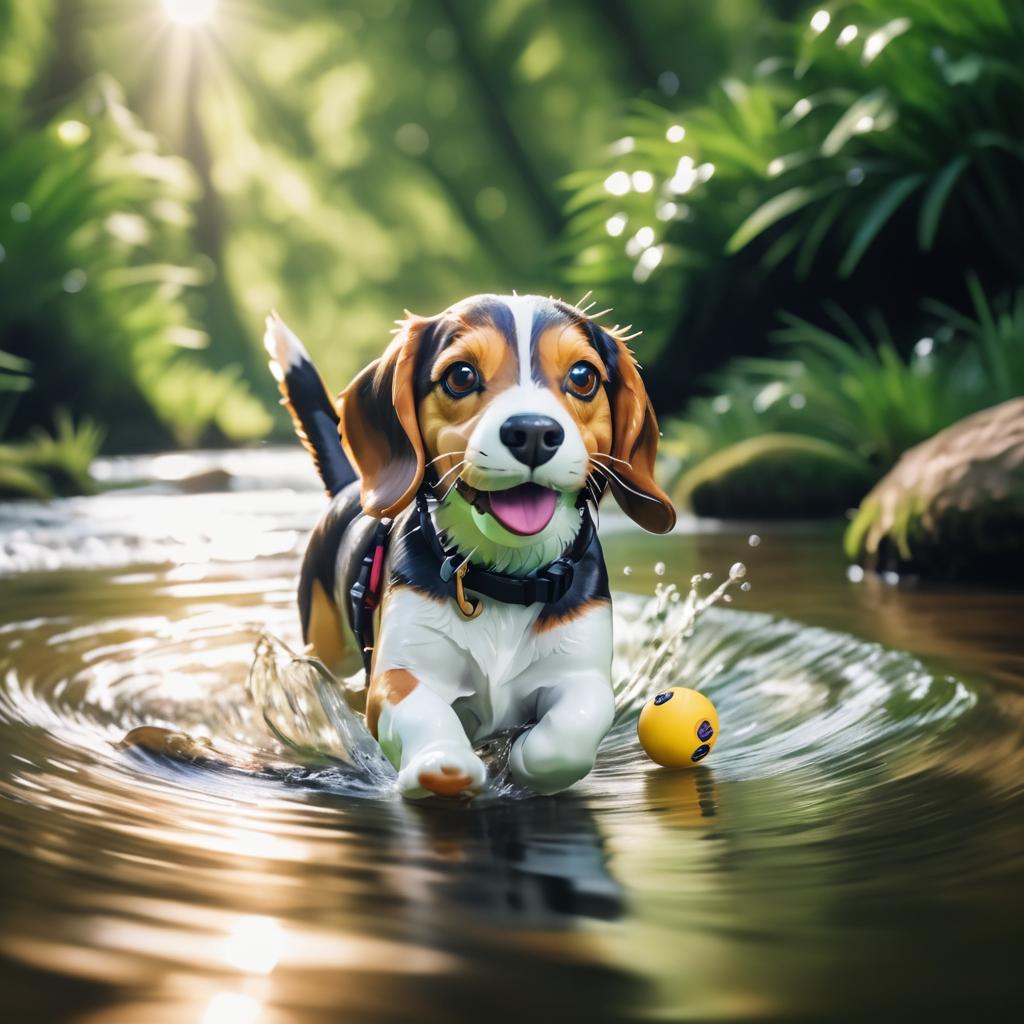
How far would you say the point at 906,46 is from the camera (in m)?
8.38

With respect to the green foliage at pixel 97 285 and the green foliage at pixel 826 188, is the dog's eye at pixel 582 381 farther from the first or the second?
the green foliage at pixel 97 285

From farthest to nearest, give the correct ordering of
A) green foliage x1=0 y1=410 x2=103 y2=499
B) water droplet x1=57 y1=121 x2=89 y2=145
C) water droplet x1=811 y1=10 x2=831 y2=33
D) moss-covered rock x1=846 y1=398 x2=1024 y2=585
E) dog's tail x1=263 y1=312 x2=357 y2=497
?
water droplet x1=57 y1=121 x2=89 y2=145
green foliage x1=0 y1=410 x2=103 y2=499
water droplet x1=811 y1=10 x2=831 y2=33
moss-covered rock x1=846 y1=398 x2=1024 y2=585
dog's tail x1=263 y1=312 x2=357 y2=497

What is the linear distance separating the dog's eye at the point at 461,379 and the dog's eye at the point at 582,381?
0.16 meters

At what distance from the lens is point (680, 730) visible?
8.87 feet

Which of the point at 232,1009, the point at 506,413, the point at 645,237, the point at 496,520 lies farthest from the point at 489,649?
the point at 645,237

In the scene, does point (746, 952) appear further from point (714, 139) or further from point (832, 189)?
point (714, 139)

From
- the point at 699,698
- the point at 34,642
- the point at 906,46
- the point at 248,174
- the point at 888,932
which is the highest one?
the point at 248,174

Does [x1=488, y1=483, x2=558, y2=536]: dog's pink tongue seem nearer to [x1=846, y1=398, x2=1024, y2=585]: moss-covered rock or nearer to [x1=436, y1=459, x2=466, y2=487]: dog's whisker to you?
[x1=436, y1=459, x2=466, y2=487]: dog's whisker

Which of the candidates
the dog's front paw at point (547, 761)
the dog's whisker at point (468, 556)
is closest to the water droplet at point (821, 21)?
the dog's whisker at point (468, 556)

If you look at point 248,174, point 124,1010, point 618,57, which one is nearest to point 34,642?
point 124,1010

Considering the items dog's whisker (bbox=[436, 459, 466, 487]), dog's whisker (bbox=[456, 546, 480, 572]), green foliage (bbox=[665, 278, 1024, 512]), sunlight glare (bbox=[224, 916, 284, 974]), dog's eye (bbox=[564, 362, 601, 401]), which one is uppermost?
green foliage (bbox=[665, 278, 1024, 512])

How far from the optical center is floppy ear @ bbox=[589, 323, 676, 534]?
2.67m

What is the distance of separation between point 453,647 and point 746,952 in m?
1.08

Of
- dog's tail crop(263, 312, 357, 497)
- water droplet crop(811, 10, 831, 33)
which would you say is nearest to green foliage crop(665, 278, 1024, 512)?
water droplet crop(811, 10, 831, 33)
